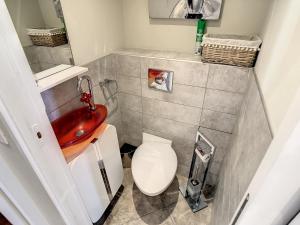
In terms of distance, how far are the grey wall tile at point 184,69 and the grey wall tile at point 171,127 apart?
40cm

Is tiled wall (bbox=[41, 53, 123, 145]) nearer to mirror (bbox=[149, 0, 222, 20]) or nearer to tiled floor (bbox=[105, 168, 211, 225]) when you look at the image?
mirror (bbox=[149, 0, 222, 20])

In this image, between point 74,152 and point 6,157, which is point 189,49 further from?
point 6,157

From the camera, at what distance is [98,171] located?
3.97 feet

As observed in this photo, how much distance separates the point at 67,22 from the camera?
1.07 metres

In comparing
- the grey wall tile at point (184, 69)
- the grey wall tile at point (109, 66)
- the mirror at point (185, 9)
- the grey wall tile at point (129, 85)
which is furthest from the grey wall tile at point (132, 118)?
the mirror at point (185, 9)

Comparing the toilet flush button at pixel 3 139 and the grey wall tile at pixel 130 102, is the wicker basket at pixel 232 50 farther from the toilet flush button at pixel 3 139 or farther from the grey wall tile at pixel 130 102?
the toilet flush button at pixel 3 139

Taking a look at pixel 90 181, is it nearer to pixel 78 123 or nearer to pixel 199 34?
pixel 78 123

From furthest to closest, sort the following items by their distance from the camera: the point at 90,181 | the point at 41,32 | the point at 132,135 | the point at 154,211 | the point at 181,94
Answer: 1. the point at 132,135
2. the point at 154,211
3. the point at 181,94
4. the point at 90,181
5. the point at 41,32

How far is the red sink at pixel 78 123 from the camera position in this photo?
1090mm

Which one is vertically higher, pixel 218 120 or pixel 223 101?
pixel 223 101

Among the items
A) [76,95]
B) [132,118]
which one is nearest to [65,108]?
[76,95]

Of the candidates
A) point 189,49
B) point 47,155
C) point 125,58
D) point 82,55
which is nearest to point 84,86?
point 82,55

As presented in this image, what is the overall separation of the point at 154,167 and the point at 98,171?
0.45 meters

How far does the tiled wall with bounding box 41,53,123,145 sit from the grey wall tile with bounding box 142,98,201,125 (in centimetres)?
31
